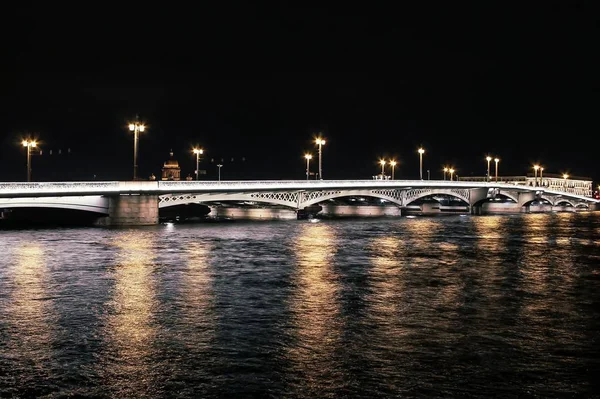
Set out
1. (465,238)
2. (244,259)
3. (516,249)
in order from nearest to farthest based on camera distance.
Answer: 1. (244,259)
2. (516,249)
3. (465,238)

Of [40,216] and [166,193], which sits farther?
[40,216]

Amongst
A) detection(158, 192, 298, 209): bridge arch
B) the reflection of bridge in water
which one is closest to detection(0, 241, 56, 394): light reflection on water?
the reflection of bridge in water

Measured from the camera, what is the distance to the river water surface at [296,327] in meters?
12.7

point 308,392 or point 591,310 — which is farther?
point 591,310

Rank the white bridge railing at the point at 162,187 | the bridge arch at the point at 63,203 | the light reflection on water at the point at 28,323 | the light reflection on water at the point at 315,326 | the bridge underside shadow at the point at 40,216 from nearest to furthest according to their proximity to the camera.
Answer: the light reflection on water at the point at 315,326
the light reflection on water at the point at 28,323
the white bridge railing at the point at 162,187
the bridge arch at the point at 63,203
the bridge underside shadow at the point at 40,216

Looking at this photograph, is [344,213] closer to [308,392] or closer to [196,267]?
[196,267]

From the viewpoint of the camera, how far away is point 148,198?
217ft

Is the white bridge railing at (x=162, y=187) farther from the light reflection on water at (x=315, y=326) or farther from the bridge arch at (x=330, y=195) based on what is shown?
the light reflection on water at (x=315, y=326)

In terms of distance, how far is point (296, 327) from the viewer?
57.5 feet

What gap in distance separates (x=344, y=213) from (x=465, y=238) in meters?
69.8

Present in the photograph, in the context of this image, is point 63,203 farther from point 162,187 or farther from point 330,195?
point 330,195

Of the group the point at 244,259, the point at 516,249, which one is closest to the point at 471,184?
the point at 516,249

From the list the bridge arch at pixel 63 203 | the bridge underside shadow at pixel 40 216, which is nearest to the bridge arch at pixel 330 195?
the bridge underside shadow at pixel 40 216

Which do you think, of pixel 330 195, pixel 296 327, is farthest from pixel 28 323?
pixel 330 195
